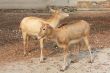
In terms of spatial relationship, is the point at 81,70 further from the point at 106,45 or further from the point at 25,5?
the point at 25,5

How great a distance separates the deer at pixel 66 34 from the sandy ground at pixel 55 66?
29cm

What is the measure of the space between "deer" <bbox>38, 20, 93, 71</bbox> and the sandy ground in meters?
→ 0.29

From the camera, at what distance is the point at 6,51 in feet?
44.3

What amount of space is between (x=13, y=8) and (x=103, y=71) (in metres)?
13.7

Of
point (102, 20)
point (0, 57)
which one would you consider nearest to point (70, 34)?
point (0, 57)

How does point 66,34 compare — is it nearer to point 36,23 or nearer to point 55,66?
point 55,66

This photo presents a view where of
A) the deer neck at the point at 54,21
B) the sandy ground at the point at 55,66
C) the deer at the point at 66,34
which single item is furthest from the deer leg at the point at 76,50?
the deer neck at the point at 54,21

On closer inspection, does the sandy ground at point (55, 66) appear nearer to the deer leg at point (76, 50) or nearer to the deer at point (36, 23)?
the deer leg at point (76, 50)

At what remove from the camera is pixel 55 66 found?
11711 mm

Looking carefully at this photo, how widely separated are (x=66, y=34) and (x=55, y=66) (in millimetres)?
1034

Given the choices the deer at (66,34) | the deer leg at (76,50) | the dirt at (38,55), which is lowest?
the dirt at (38,55)

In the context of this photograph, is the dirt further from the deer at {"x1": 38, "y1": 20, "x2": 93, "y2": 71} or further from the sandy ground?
the deer at {"x1": 38, "y1": 20, "x2": 93, "y2": 71}

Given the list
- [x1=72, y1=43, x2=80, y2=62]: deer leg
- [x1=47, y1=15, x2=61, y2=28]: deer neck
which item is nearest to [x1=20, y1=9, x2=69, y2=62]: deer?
[x1=47, y1=15, x2=61, y2=28]: deer neck

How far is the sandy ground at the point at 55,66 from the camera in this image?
37.1ft
